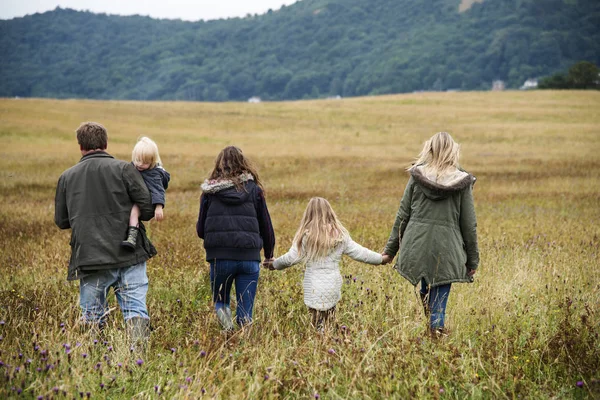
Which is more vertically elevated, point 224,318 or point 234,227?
point 234,227

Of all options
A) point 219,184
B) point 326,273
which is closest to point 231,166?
point 219,184

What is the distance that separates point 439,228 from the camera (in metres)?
4.70

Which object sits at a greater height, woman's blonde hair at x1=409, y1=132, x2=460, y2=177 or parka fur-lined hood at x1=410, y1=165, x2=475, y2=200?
woman's blonde hair at x1=409, y1=132, x2=460, y2=177

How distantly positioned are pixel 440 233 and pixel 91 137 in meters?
3.02

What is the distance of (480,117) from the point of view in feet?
160

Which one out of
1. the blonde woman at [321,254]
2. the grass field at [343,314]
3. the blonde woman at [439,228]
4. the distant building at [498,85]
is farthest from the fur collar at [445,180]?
the distant building at [498,85]

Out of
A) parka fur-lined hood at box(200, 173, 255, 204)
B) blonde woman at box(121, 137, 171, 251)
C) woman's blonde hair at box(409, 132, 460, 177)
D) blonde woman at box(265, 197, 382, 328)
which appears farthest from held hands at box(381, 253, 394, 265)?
blonde woman at box(121, 137, 171, 251)

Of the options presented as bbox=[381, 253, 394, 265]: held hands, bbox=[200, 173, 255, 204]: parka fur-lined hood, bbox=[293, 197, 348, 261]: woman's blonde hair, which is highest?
bbox=[200, 173, 255, 204]: parka fur-lined hood

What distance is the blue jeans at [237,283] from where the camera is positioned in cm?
482

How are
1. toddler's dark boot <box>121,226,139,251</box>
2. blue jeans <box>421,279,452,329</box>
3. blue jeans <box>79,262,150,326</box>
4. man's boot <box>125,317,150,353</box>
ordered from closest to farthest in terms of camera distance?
man's boot <box>125,317,150,353</box> → toddler's dark boot <box>121,226,139,251</box> → blue jeans <box>79,262,150,326</box> → blue jeans <box>421,279,452,329</box>

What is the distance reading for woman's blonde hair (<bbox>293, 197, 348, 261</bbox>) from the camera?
4.73 m

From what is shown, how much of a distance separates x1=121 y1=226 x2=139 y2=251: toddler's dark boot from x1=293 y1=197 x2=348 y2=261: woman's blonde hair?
A: 1332 mm

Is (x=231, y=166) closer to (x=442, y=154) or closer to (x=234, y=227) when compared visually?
(x=234, y=227)

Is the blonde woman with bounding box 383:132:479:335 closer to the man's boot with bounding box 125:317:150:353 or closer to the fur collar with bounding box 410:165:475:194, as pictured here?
the fur collar with bounding box 410:165:475:194
